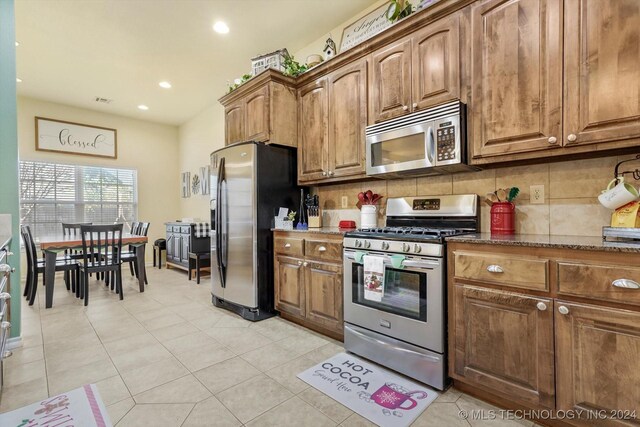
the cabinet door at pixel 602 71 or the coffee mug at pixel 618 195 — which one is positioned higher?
the cabinet door at pixel 602 71

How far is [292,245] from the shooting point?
2.83m

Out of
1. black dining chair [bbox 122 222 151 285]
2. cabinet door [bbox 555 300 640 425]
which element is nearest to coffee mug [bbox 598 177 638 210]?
cabinet door [bbox 555 300 640 425]

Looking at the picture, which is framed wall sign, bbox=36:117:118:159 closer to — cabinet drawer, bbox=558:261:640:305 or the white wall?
the white wall

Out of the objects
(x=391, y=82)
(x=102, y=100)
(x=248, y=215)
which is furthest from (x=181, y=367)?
(x=102, y=100)

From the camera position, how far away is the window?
5195mm

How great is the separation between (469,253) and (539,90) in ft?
3.24

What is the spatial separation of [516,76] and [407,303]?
4.85ft

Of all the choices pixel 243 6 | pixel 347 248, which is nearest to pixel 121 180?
pixel 243 6

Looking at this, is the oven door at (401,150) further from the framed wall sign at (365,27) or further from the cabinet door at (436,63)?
the framed wall sign at (365,27)

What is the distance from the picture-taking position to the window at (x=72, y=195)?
5.20 meters

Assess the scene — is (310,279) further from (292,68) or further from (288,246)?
(292,68)

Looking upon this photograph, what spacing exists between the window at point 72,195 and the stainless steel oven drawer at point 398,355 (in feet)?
18.5

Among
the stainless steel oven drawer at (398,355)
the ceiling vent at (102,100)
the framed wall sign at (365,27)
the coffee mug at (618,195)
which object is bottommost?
the stainless steel oven drawer at (398,355)

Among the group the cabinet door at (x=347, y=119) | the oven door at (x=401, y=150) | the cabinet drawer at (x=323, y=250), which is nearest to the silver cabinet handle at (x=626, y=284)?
the oven door at (x=401, y=150)
